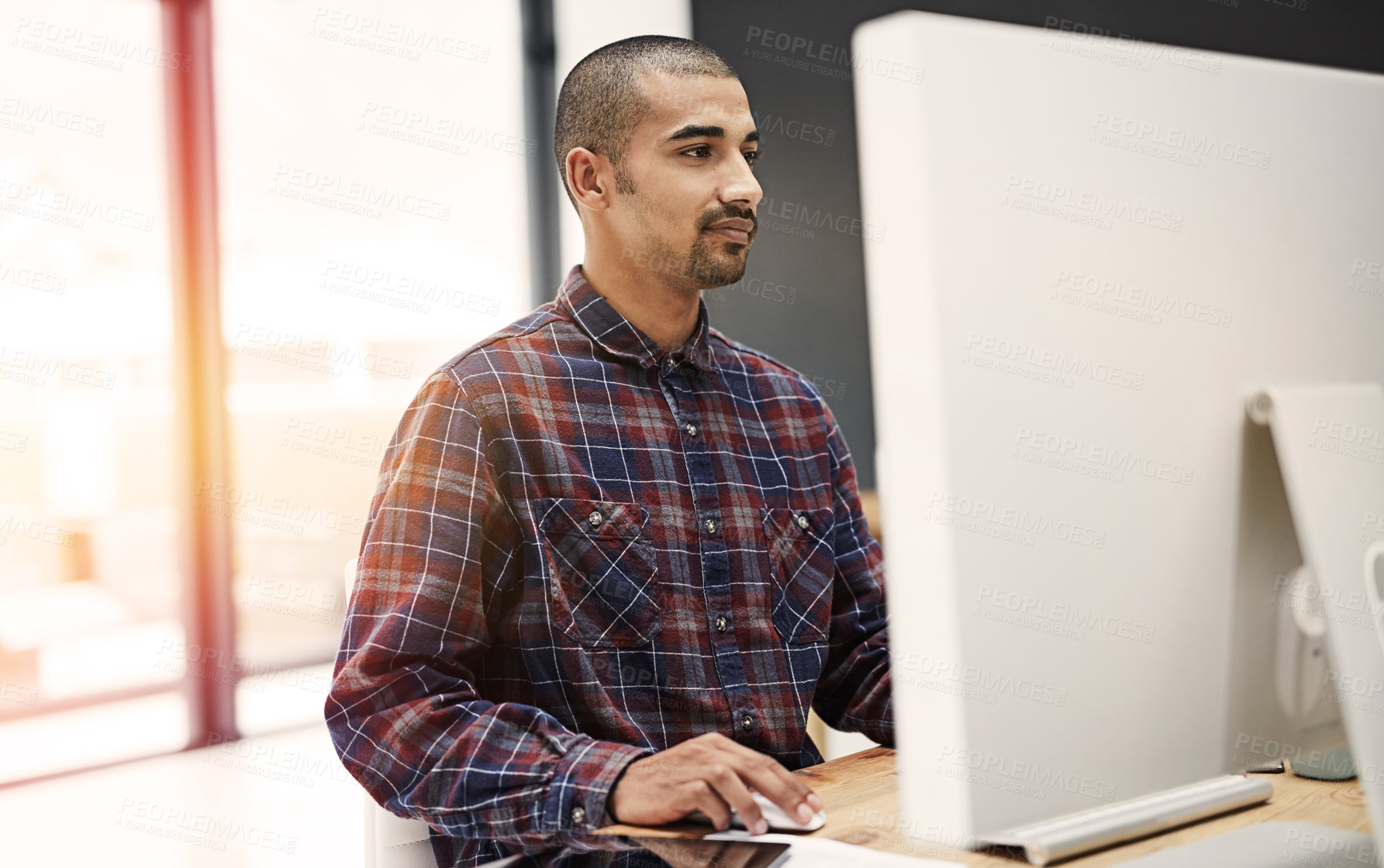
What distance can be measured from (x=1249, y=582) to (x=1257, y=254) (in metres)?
0.19

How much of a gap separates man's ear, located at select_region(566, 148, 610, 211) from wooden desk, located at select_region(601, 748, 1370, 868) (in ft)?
2.44

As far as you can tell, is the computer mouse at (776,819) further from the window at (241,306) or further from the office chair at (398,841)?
the window at (241,306)

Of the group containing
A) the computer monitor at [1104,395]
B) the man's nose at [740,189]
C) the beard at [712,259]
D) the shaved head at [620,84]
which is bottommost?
the computer monitor at [1104,395]

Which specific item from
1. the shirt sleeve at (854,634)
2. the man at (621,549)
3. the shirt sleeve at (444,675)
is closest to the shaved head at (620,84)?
the man at (621,549)

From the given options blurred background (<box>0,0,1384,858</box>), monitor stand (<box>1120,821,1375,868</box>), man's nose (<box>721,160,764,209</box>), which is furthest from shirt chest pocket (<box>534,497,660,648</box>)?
blurred background (<box>0,0,1384,858</box>)

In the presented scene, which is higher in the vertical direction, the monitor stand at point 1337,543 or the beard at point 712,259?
the beard at point 712,259

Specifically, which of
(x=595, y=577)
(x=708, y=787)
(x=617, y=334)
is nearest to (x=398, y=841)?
(x=595, y=577)

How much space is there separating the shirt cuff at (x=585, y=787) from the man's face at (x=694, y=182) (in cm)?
58

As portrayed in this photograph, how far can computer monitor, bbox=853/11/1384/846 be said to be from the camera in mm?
517

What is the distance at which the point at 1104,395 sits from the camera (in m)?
0.57

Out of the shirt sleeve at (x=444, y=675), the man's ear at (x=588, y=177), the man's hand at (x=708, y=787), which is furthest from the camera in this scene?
the man's ear at (x=588, y=177)

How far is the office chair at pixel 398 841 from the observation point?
1.12m

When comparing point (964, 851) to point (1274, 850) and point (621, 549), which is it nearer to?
point (1274, 850)

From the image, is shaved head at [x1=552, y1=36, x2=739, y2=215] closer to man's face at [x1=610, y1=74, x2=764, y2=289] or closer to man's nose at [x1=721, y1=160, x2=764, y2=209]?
man's face at [x1=610, y1=74, x2=764, y2=289]
